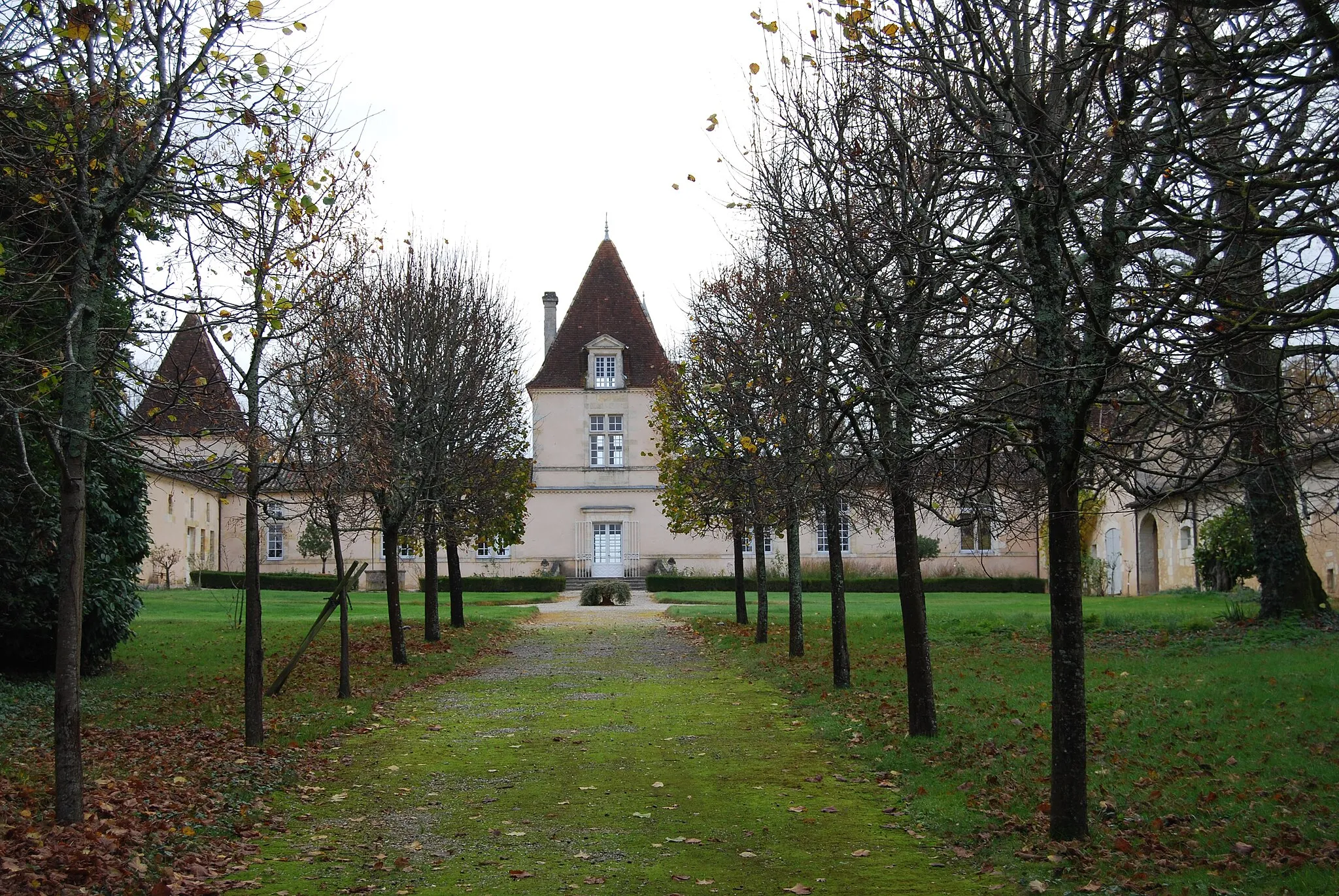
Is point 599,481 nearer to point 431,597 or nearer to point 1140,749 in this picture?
point 431,597

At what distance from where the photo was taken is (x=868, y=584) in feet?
138

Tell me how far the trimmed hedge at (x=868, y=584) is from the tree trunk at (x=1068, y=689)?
33.8 metres

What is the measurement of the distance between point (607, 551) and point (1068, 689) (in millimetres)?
41597

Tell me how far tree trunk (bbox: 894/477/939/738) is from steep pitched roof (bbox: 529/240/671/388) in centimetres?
3654

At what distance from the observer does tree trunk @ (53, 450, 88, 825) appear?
701 centimetres

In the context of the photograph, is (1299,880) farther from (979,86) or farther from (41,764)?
(41,764)

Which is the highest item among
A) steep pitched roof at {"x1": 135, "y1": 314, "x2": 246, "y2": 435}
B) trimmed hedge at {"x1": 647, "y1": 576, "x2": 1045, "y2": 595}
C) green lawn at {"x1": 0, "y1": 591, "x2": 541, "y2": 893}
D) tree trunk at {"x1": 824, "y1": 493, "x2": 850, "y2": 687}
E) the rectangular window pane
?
the rectangular window pane

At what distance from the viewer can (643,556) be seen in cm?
4791

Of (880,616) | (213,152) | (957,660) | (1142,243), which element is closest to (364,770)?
(213,152)

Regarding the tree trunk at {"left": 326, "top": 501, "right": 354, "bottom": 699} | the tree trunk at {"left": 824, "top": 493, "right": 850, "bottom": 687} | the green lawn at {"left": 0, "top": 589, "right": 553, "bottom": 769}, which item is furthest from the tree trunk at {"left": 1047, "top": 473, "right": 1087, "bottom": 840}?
the tree trunk at {"left": 326, "top": 501, "right": 354, "bottom": 699}

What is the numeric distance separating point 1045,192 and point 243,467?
679 centimetres

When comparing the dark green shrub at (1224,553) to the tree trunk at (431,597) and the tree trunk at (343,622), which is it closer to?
the tree trunk at (431,597)

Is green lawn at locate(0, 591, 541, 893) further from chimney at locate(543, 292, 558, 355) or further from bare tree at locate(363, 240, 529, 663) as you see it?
chimney at locate(543, 292, 558, 355)

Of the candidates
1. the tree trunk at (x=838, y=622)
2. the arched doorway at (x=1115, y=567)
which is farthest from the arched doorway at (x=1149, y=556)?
the tree trunk at (x=838, y=622)
